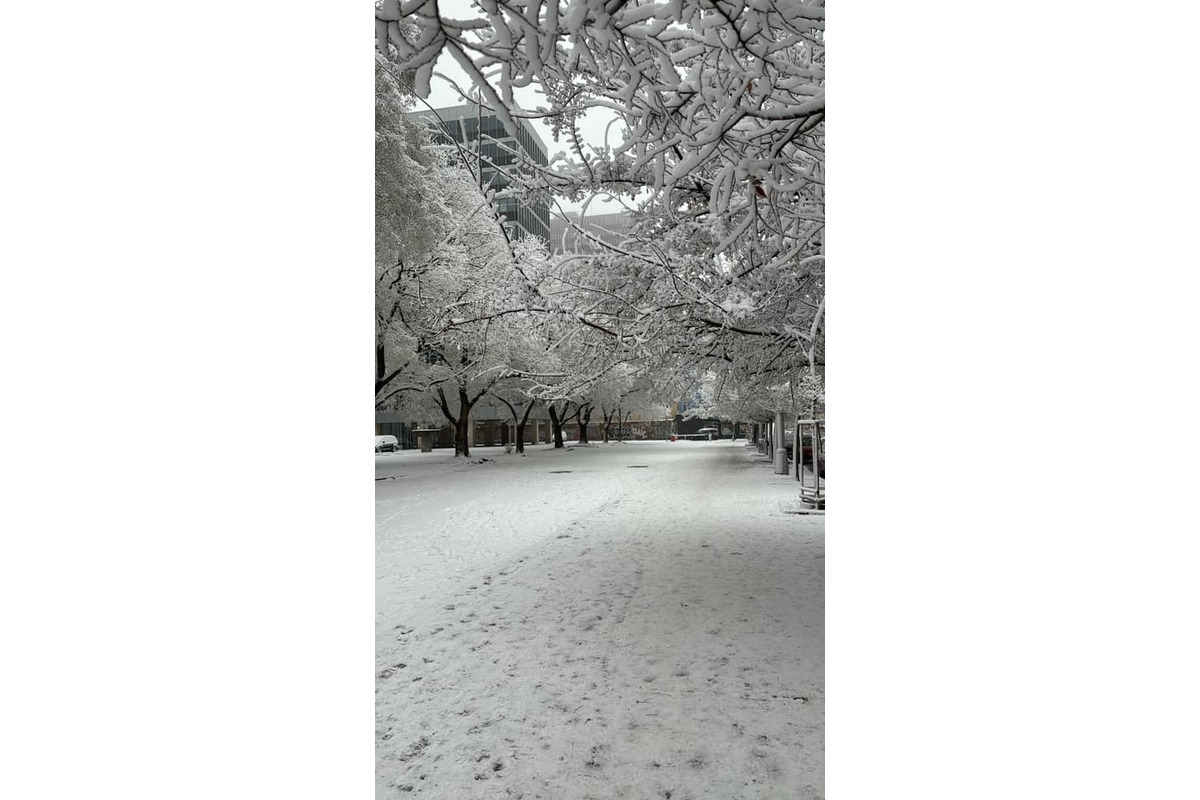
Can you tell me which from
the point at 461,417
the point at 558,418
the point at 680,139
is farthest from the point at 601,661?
the point at 558,418

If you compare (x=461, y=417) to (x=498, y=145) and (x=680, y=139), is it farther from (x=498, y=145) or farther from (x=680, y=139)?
(x=680, y=139)

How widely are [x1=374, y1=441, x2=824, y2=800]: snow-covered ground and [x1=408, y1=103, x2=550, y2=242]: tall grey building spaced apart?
1768 millimetres

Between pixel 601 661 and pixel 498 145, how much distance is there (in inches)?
82.9

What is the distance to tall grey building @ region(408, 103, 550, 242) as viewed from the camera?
6.35 ft

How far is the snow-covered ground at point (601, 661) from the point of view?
177 cm

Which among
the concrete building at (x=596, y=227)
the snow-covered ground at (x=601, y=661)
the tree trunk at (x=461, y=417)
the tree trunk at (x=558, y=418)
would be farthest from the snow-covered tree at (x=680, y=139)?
the tree trunk at (x=558, y=418)

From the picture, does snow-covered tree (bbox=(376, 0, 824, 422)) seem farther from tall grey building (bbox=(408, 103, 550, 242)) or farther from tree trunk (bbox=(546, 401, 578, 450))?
tree trunk (bbox=(546, 401, 578, 450))

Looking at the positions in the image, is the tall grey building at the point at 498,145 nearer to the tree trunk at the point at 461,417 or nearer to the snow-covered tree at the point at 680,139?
the snow-covered tree at the point at 680,139

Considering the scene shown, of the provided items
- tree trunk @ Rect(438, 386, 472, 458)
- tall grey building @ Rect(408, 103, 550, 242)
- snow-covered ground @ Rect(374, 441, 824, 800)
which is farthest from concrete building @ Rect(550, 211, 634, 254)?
tree trunk @ Rect(438, 386, 472, 458)
